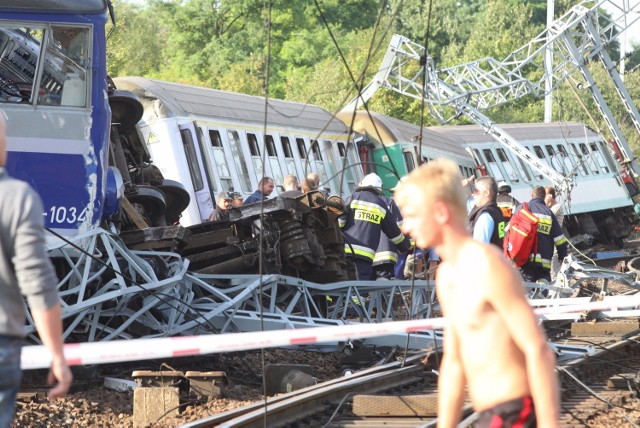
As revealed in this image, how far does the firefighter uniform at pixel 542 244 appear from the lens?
14750mm

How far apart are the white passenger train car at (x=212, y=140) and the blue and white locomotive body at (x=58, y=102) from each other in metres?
7.50

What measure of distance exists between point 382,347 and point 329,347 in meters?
0.58

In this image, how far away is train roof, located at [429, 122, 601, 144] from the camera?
123 ft

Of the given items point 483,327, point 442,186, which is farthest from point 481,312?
point 442,186

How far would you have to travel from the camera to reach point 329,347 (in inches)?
539

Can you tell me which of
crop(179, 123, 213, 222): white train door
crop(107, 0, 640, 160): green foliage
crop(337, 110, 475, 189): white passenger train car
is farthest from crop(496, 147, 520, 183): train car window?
crop(179, 123, 213, 222): white train door

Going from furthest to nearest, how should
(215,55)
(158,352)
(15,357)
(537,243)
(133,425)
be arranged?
(215,55)
(537,243)
(133,425)
(158,352)
(15,357)

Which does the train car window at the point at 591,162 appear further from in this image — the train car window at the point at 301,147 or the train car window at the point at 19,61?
the train car window at the point at 19,61

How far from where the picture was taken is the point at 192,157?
2127cm

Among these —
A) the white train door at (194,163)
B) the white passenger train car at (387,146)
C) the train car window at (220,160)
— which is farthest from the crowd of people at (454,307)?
the white passenger train car at (387,146)

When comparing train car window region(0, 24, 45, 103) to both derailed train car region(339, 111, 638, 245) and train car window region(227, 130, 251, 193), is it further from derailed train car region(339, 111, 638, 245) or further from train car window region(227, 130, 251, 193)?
derailed train car region(339, 111, 638, 245)

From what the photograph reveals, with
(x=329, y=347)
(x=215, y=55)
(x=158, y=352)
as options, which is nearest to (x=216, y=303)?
(x=329, y=347)

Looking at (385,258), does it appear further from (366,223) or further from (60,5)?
(60,5)

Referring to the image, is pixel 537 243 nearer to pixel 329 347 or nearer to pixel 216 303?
pixel 329 347
